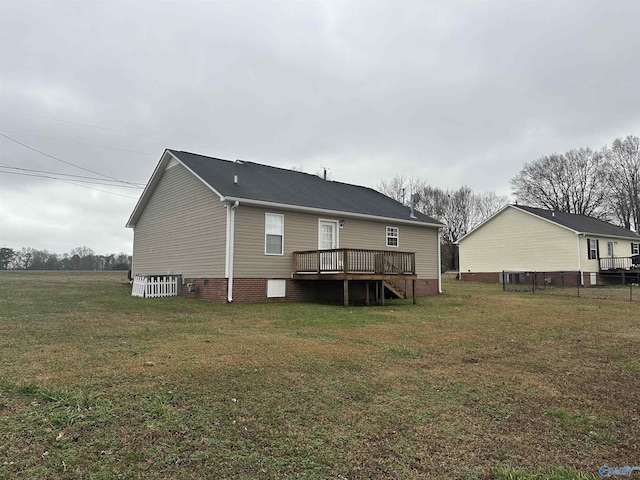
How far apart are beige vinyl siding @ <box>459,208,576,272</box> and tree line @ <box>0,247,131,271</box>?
36.2 meters

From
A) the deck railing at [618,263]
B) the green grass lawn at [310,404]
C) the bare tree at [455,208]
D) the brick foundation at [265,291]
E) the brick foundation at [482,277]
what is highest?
the bare tree at [455,208]

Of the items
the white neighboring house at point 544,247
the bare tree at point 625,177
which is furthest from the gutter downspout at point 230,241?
the bare tree at point 625,177

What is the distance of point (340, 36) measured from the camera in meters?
13.0

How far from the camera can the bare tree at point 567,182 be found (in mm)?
43812

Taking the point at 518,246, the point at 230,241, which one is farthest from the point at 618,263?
the point at 230,241

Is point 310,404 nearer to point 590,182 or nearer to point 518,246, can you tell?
point 518,246

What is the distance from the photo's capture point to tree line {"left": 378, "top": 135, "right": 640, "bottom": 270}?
42062 millimetres

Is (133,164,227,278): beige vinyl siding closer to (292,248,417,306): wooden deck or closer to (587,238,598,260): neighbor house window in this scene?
(292,248,417,306): wooden deck

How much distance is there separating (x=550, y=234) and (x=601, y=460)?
2751 centimetres

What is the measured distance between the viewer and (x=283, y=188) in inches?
654

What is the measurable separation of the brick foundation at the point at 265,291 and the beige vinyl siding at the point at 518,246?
16454mm

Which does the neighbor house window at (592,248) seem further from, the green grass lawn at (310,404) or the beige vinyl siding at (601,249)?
the green grass lawn at (310,404)

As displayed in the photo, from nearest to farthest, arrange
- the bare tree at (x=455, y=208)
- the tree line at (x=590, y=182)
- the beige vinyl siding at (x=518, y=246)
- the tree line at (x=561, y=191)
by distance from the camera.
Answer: the beige vinyl siding at (x=518, y=246)
the tree line at (x=590, y=182)
the tree line at (x=561, y=191)
the bare tree at (x=455, y=208)

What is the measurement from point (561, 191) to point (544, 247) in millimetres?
23385
